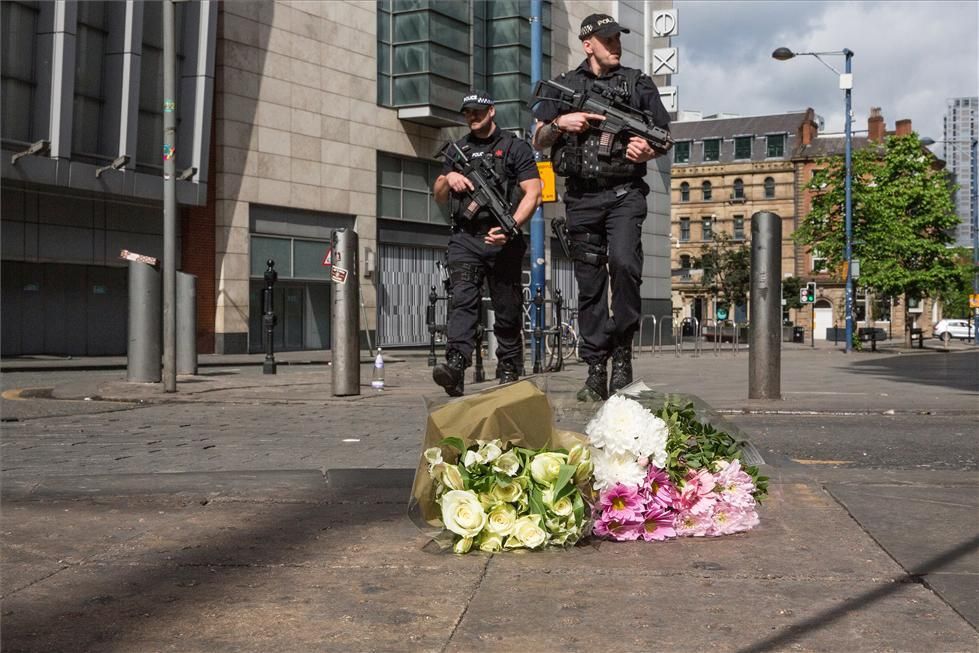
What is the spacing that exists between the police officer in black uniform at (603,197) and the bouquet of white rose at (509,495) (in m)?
2.15

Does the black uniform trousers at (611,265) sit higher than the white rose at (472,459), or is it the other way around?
the black uniform trousers at (611,265)

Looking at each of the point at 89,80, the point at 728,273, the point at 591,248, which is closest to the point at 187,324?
Result: the point at 591,248

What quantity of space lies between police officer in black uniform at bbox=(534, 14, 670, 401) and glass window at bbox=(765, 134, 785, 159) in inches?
3292

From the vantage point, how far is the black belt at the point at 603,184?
5.53 metres

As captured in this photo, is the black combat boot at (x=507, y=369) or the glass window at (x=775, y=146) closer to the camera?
the black combat boot at (x=507, y=369)

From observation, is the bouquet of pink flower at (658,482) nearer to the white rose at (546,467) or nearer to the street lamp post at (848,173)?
the white rose at (546,467)

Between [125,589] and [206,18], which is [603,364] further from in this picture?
[206,18]

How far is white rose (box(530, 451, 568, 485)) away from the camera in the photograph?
127 inches

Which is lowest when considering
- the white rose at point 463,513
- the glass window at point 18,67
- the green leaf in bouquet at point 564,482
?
the white rose at point 463,513

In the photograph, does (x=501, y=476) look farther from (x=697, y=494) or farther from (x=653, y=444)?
(x=697, y=494)

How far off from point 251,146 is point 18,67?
24.8ft

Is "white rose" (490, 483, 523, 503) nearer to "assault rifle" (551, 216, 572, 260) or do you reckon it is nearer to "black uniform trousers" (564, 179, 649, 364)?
"black uniform trousers" (564, 179, 649, 364)

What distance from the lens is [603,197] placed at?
18.2 feet

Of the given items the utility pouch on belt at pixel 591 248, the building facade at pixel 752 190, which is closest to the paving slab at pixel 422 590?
the utility pouch on belt at pixel 591 248
